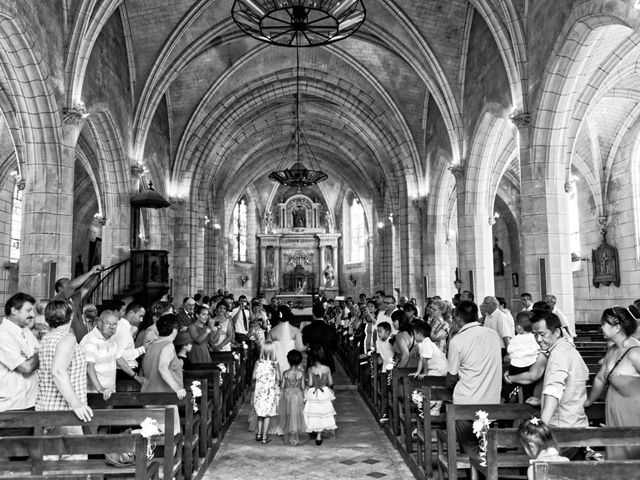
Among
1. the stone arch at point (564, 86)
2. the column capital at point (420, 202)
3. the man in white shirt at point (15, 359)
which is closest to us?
the man in white shirt at point (15, 359)

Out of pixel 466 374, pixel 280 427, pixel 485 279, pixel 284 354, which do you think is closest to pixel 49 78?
pixel 284 354

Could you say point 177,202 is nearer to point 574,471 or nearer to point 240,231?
point 240,231

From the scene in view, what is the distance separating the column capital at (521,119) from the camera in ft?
38.8

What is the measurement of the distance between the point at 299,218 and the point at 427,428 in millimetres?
35327

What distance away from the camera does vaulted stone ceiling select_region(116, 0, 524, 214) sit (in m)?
16.5

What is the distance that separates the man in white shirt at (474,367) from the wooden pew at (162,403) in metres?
2.66

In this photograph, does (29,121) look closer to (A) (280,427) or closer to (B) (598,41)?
(A) (280,427)

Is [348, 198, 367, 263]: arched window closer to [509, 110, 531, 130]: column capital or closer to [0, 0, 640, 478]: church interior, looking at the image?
[0, 0, 640, 478]: church interior

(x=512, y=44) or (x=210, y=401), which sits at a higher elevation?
(x=512, y=44)

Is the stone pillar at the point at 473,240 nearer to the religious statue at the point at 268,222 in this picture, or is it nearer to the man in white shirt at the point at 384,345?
the man in white shirt at the point at 384,345

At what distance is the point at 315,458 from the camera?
22.7 feet

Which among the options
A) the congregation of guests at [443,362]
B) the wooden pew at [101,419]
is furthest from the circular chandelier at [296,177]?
the wooden pew at [101,419]

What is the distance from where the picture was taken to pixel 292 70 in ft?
76.7

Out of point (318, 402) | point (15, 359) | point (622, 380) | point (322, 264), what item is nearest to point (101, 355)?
point (15, 359)
